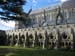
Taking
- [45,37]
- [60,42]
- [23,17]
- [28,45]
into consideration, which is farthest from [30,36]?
[23,17]

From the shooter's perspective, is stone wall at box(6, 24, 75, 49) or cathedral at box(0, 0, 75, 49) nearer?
stone wall at box(6, 24, 75, 49)

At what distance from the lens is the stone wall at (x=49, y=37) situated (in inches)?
1716

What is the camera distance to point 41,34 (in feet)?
166

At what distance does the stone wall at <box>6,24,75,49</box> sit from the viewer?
43.6 meters

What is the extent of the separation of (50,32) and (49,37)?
1349 mm

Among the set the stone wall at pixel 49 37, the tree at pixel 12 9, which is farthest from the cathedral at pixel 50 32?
the tree at pixel 12 9

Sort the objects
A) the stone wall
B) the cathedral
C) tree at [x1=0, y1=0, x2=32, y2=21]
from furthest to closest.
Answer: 1. the cathedral
2. the stone wall
3. tree at [x1=0, y1=0, x2=32, y2=21]

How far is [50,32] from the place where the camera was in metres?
47.8

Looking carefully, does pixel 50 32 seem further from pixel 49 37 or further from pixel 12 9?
pixel 12 9

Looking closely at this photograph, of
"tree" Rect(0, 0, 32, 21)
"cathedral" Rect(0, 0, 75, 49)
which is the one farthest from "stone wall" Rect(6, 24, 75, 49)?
"tree" Rect(0, 0, 32, 21)

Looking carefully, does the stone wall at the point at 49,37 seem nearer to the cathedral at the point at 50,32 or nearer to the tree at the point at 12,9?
the cathedral at the point at 50,32

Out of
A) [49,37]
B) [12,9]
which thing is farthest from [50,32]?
[12,9]

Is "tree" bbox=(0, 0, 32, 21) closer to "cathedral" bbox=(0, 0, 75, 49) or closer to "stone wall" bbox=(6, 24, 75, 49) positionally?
"cathedral" bbox=(0, 0, 75, 49)

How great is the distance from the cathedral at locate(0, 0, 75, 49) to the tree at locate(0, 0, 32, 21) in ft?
25.6
